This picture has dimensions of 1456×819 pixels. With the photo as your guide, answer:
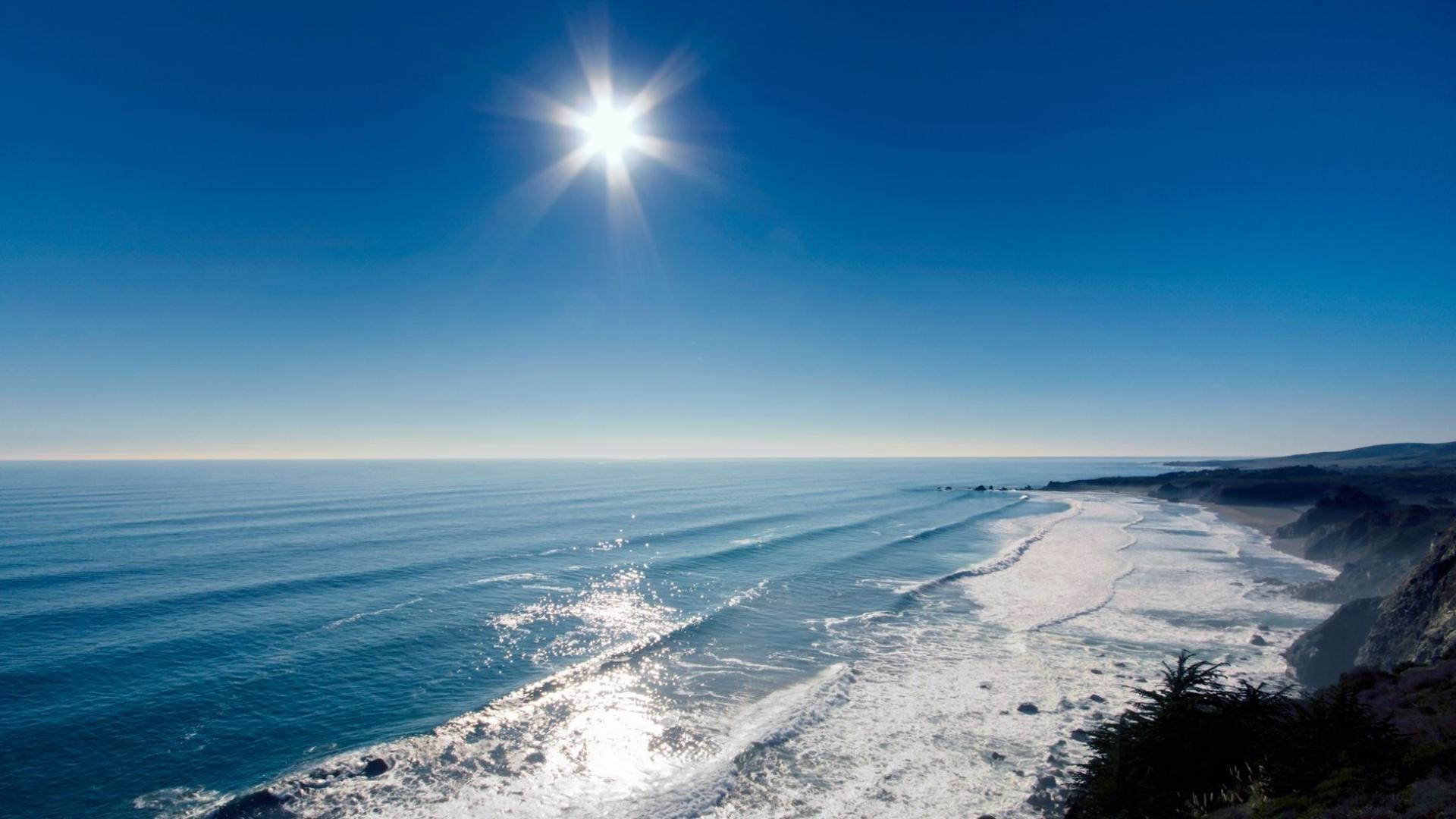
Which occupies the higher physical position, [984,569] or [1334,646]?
[1334,646]

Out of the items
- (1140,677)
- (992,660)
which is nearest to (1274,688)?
(1140,677)

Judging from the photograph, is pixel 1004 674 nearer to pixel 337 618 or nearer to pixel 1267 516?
pixel 337 618

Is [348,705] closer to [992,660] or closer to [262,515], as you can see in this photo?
[992,660]

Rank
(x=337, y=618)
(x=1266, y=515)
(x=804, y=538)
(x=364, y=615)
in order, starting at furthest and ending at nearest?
(x=1266, y=515), (x=804, y=538), (x=364, y=615), (x=337, y=618)

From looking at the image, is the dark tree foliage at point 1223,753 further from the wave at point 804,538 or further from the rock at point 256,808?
the wave at point 804,538

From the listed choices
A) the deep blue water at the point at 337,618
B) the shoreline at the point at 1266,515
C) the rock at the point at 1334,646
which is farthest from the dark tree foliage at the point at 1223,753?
the shoreline at the point at 1266,515

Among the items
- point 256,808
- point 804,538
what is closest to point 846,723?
point 256,808
